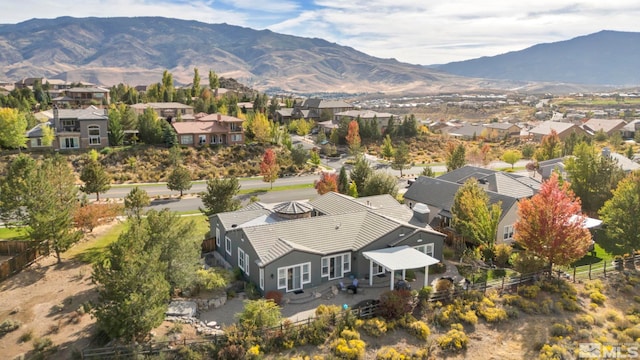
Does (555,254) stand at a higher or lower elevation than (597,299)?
higher

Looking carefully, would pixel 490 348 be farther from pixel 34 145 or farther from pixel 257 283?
pixel 34 145

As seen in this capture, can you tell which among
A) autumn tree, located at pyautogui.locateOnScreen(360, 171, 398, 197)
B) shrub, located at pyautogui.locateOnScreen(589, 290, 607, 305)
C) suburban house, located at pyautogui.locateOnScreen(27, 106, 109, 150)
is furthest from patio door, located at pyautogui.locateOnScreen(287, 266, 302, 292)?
suburban house, located at pyautogui.locateOnScreen(27, 106, 109, 150)


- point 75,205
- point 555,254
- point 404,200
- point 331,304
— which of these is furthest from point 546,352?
point 75,205

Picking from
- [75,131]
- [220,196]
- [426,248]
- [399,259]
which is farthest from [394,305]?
[75,131]

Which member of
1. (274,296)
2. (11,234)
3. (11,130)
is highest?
(11,130)

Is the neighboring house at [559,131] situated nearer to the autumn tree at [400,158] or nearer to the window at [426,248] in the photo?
the autumn tree at [400,158]

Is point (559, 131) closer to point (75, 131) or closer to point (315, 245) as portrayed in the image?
point (315, 245)

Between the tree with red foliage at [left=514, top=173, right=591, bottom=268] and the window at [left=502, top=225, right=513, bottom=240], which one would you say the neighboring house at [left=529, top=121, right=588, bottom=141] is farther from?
the tree with red foliage at [left=514, top=173, right=591, bottom=268]
